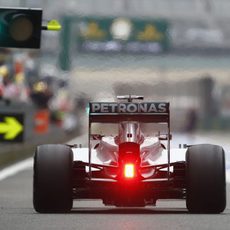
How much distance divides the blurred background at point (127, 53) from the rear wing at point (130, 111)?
78.7 feet

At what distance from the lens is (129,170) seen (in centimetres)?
1753

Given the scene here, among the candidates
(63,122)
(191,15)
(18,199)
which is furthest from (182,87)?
(18,199)

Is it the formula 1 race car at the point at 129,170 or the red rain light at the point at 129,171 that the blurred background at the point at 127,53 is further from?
the red rain light at the point at 129,171

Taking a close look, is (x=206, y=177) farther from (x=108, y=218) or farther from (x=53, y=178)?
(x=53, y=178)

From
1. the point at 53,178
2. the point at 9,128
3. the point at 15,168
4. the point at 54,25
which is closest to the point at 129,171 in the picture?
the point at 53,178

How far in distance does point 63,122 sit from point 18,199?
178 ft

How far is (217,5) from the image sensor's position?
10831cm

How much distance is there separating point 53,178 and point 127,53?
2011 inches

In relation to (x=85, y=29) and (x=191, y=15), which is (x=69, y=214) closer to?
(x=85, y=29)

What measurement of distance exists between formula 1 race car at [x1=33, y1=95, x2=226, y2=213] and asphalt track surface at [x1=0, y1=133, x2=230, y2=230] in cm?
21

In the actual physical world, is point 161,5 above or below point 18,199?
above

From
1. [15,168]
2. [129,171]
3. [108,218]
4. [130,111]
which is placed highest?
[130,111]

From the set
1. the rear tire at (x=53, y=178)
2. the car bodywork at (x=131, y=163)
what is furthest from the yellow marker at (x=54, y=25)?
the rear tire at (x=53, y=178)

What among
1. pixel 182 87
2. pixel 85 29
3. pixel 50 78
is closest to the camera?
pixel 182 87
